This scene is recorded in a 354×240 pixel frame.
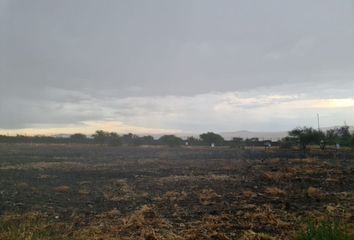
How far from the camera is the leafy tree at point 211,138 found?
87975 mm

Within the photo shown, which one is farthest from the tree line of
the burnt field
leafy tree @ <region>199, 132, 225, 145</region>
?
the burnt field

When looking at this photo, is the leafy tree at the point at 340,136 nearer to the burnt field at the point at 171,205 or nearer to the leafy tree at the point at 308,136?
the leafy tree at the point at 308,136

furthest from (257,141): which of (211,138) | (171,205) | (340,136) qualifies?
(171,205)

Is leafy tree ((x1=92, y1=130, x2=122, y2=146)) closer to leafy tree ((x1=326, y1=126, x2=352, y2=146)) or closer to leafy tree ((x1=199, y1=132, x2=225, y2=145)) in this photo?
leafy tree ((x1=199, y1=132, x2=225, y2=145))

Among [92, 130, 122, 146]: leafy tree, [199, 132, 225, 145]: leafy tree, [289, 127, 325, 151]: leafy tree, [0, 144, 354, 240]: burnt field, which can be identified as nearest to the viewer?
[0, 144, 354, 240]: burnt field

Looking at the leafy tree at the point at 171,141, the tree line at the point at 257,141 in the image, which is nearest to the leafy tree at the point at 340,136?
the tree line at the point at 257,141

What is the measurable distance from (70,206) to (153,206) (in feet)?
9.92

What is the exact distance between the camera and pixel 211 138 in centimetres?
9062

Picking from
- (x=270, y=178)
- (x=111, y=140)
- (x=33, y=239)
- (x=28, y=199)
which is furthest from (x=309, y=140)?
(x=33, y=239)

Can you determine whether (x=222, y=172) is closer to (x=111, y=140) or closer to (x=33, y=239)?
(x=33, y=239)

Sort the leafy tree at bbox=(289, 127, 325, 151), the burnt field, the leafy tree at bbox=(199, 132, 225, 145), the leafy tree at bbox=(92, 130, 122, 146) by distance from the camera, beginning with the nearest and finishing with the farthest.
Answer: the burnt field
the leafy tree at bbox=(289, 127, 325, 151)
the leafy tree at bbox=(92, 130, 122, 146)
the leafy tree at bbox=(199, 132, 225, 145)

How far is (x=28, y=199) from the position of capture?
52.9ft

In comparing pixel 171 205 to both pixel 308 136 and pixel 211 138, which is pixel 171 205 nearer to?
pixel 308 136

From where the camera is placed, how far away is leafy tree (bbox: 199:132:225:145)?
88.0 metres
